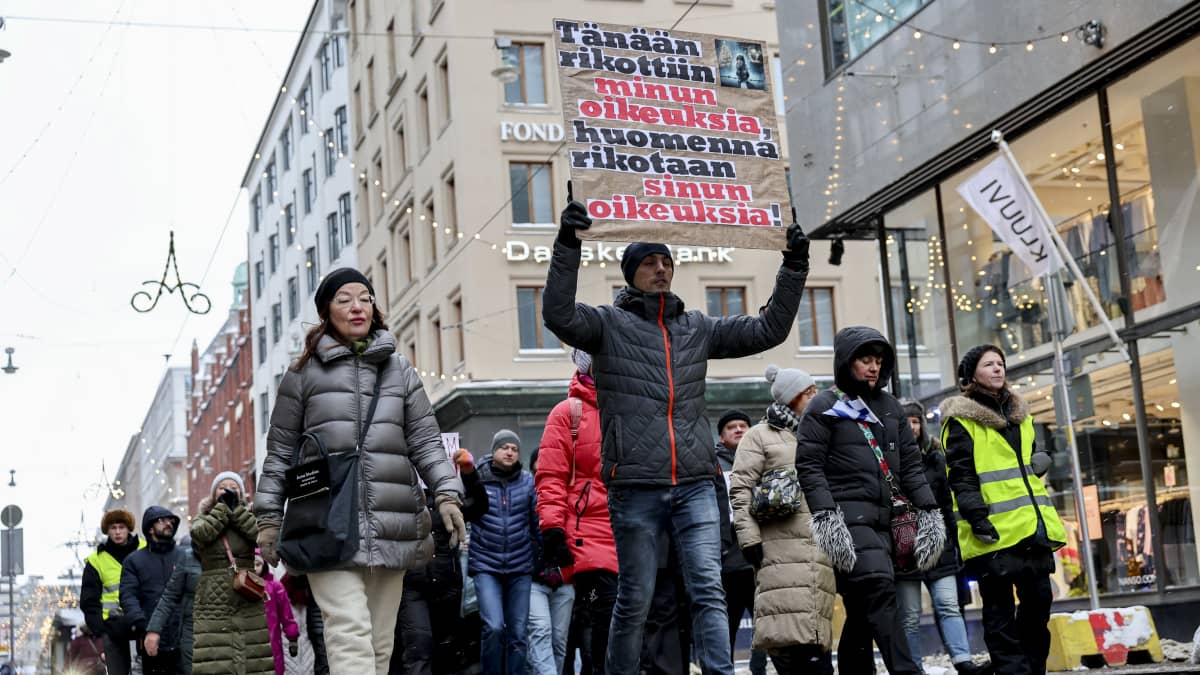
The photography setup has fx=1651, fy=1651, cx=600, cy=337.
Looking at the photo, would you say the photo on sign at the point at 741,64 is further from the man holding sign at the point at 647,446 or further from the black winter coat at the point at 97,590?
the black winter coat at the point at 97,590

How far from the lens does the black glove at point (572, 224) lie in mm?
7309

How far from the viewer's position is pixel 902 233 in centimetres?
2138

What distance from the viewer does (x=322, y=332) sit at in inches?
296

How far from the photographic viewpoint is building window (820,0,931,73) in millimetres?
19891

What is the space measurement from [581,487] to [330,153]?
44.3 metres

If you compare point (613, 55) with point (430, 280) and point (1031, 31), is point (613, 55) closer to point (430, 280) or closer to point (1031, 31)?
point (1031, 31)

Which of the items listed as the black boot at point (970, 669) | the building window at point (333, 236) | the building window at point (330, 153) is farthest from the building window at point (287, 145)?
the black boot at point (970, 669)

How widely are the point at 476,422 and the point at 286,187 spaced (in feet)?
88.2

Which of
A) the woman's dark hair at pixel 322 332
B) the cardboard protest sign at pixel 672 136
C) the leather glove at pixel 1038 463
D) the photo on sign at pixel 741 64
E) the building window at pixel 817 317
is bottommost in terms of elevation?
the leather glove at pixel 1038 463

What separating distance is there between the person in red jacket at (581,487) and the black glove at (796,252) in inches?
69.3

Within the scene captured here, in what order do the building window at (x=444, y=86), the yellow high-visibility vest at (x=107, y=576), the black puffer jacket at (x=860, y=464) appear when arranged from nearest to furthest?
the black puffer jacket at (x=860, y=464) < the yellow high-visibility vest at (x=107, y=576) < the building window at (x=444, y=86)

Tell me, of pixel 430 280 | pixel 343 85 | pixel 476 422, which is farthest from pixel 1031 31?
pixel 343 85

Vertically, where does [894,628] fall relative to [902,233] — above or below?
below

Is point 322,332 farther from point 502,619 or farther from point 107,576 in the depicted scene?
point 107,576
